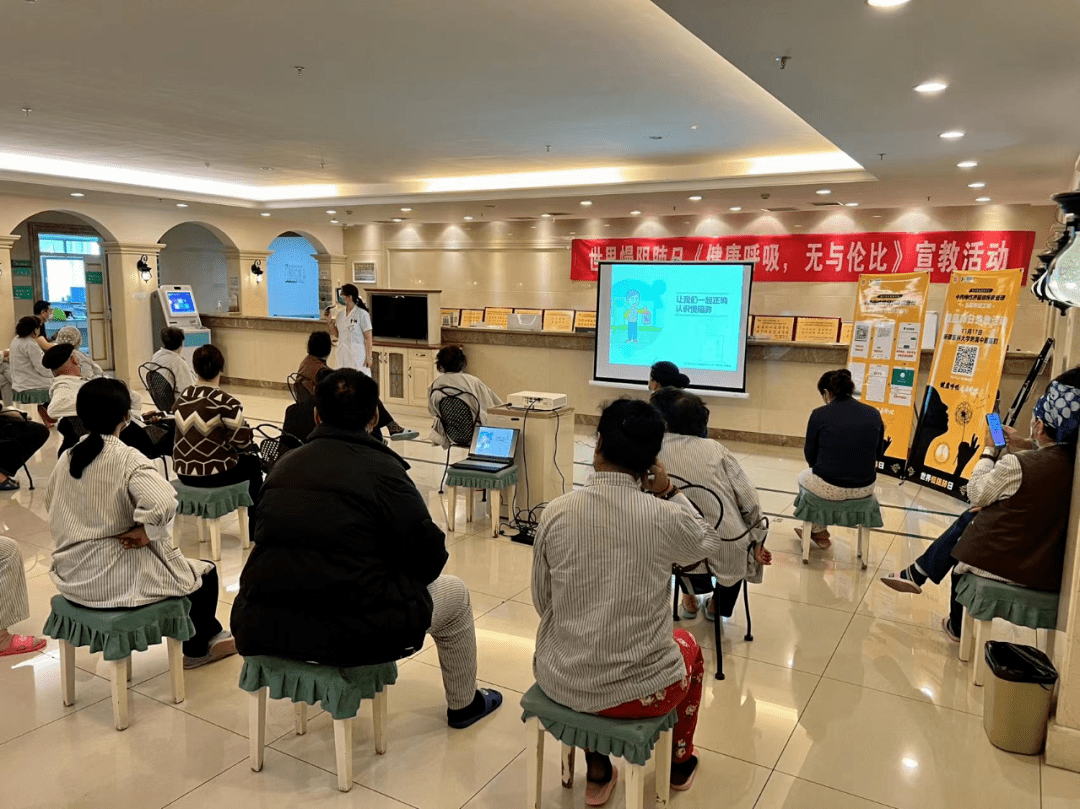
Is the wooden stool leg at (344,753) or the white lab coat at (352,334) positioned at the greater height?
the white lab coat at (352,334)

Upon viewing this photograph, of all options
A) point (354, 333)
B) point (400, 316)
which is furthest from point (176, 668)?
point (400, 316)

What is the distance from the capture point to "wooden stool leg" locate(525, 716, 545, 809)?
83.3 inches

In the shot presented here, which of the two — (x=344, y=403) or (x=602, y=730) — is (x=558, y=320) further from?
(x=602, y=730)

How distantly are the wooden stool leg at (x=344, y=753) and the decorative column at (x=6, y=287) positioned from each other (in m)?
9.89

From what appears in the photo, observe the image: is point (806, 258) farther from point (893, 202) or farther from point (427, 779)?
point (427, 779)

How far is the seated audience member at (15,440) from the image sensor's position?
3.90m

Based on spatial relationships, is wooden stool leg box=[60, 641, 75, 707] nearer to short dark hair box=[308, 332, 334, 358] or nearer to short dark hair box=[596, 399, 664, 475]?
short dark hair box=[596, 399, 664, 475]

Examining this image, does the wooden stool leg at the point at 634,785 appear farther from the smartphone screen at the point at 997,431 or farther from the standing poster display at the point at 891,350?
the standing poster display at the point at 891,350

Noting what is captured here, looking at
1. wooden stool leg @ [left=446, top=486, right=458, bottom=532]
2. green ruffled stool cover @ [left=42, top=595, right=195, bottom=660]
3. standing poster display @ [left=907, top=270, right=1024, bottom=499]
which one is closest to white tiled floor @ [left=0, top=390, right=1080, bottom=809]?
green ruffled stool cover @ [left=42, top=595, right=195, bottom=660]

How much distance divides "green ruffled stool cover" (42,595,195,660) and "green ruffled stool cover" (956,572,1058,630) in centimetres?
Answer: 301

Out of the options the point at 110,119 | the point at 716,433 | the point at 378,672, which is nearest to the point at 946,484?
the point at 716,433

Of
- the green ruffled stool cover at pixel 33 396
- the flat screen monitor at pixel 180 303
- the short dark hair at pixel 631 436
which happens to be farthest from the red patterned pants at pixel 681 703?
the flat screen monitor at pixel 180 303

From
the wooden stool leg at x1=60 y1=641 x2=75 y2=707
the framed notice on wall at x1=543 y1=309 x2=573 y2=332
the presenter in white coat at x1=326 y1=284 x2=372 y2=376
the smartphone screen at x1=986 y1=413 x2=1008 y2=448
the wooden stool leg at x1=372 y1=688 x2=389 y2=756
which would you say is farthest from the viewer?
the framed notice on wall at x1=543 y1=309 x2=573 y2=332

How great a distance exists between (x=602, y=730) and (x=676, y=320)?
615 cm
